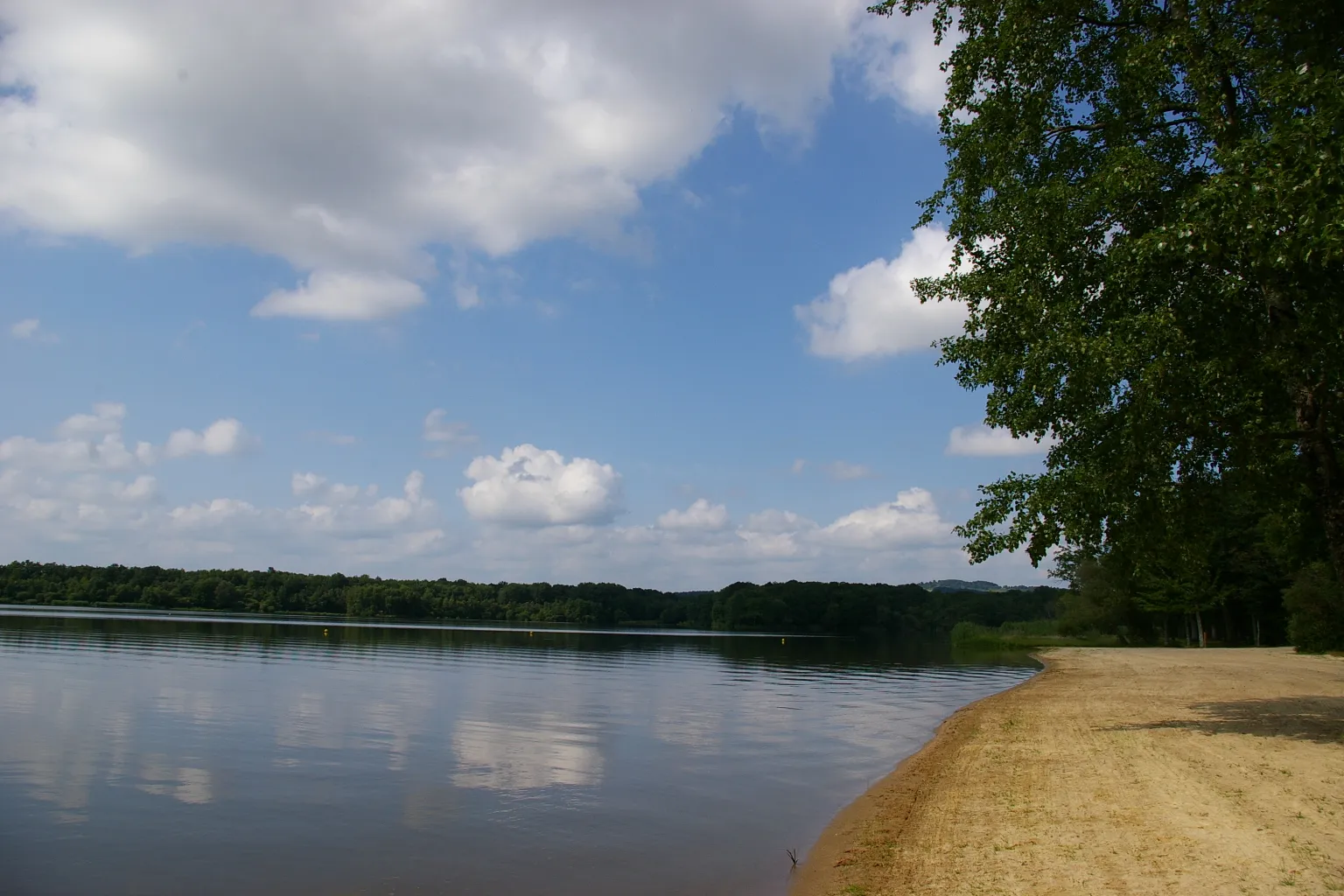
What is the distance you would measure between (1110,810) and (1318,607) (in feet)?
174

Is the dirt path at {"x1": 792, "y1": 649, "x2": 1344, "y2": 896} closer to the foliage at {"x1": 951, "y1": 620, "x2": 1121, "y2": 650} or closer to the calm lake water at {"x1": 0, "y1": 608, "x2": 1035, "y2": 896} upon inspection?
the calm lake water at {"x1": 0, "y1": 608, "x2": 1035, "y2": 896}

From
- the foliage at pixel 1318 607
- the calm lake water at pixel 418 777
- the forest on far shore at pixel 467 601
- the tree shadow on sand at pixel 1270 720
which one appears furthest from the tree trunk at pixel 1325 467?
the forest on far shore at pixel 467 601

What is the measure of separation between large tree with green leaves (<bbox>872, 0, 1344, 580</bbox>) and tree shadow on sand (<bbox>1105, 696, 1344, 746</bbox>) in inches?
230

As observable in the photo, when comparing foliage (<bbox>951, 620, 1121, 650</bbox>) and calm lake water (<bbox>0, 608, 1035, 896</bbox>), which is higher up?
calm lake water (<bbox>0, 608, 1035, 896</bbox>)

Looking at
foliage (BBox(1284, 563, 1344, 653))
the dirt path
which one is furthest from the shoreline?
foliage (BBox(1284, 563, 1344, 653))

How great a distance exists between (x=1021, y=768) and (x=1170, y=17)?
14.4 m

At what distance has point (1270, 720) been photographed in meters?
22.4

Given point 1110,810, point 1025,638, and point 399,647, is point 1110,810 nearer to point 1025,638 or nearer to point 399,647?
point 399,647

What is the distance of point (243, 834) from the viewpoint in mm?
14422

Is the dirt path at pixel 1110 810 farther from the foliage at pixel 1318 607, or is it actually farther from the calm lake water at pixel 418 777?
the foliage at pixel 1318 607

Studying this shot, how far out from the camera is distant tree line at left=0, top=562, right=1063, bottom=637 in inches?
6727

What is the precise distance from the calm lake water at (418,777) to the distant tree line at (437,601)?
13321 cm

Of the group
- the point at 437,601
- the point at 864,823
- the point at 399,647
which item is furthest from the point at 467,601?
the point at 864,823

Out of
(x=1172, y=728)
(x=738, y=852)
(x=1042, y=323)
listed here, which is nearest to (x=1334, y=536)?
(x=1042, y=323)
